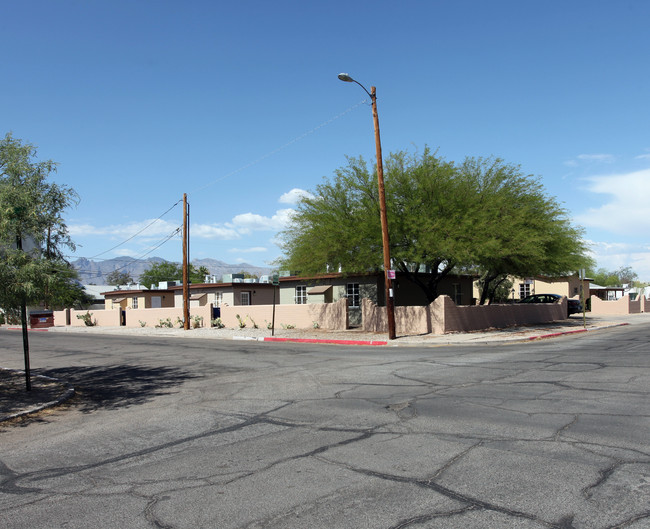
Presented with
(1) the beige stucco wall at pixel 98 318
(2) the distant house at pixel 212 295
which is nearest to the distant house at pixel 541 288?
(2) the distant house at pixel 212 295

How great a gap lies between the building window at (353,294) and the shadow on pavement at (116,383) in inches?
743

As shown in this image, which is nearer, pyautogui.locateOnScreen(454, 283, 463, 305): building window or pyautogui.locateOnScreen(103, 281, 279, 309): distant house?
pyautogui.locateOnScreen(454, 283, 463, 305): building window

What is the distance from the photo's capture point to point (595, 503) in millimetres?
4625

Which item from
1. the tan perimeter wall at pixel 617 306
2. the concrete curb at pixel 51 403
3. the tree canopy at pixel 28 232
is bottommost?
the tan perimeter wall at pixel 617 306

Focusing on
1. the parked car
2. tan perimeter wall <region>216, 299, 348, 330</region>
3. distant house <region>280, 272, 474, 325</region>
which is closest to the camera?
tan perimeter wall <region>216, 299, 348, 330</region>

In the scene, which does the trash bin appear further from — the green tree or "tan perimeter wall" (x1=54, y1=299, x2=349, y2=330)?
the green tree

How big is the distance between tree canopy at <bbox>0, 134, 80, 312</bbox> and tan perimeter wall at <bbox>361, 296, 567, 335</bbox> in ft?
59.0

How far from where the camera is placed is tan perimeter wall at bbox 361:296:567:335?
2550 centimetres

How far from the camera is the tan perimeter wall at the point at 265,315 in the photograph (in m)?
29.2

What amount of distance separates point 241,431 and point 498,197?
21107 millimetres

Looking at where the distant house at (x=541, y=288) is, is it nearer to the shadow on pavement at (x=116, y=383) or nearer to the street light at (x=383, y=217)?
the street light at (x=383, y=217)

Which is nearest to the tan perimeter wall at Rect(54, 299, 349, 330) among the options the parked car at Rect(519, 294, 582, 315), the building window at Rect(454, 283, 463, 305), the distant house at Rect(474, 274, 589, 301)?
the building window at Rect(454, 283, 463, 305)

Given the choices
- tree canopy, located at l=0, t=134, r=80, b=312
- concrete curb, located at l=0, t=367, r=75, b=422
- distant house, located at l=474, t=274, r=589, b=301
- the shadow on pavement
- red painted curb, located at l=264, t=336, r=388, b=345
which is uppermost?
tree canopy, located at l=0, t=134, r=80, b=312

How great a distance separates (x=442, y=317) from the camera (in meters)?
25.4
